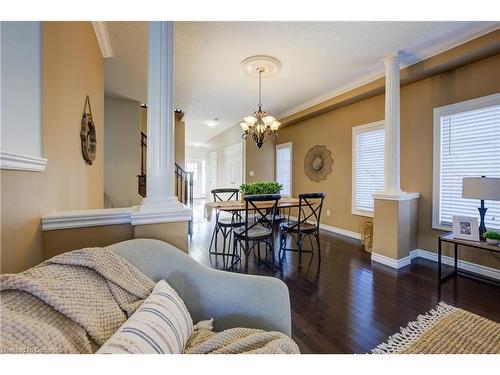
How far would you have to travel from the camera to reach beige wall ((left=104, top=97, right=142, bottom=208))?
4.51 metres

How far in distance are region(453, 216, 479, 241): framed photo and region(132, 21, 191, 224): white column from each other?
2.86 metres

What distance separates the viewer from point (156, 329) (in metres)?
0.78

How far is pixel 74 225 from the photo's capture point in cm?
128

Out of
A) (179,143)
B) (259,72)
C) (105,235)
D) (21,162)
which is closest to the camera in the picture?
(21,162)

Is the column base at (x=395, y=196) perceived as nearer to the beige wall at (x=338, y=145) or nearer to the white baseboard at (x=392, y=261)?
the white baseboard at (x=392, y=261)

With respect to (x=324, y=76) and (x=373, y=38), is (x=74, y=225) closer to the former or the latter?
(x=373, y=38)

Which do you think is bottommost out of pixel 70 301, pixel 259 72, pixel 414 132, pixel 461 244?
pixel 461 244

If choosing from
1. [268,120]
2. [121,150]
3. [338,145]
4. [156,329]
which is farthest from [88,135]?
[338,145]

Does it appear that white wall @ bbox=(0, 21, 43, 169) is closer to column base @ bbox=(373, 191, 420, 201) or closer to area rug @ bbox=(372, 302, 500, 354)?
area rug @ bbox=(372, 302, 500, 354)

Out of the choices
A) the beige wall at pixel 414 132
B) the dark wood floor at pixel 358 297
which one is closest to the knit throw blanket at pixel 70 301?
the dark wood floor at pixel 358 297

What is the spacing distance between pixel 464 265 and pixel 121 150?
5.80 m

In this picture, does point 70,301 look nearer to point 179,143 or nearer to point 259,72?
point 259,72

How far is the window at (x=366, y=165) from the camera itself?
3.87 metres

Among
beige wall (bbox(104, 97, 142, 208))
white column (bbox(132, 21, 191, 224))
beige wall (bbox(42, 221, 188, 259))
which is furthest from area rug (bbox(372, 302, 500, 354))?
beige wall (bbox(104, 97, 142, 208))
